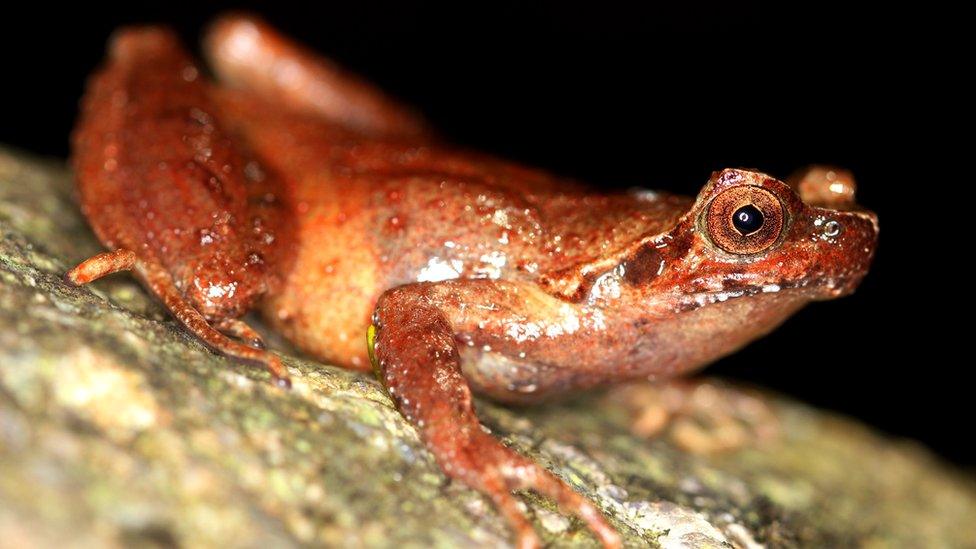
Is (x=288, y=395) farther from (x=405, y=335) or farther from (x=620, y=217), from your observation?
(x=620, y=217)

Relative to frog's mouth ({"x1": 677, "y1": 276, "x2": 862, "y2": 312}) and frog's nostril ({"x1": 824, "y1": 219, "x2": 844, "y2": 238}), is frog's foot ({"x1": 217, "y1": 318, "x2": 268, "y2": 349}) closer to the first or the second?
frog's mouth ({"x1": 677, "y1": 276, "x2": 862, "y2": 312})

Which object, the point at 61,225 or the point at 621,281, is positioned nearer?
the point at 621,281

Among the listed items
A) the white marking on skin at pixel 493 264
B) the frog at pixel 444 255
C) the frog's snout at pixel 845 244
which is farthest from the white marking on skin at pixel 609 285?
the frog's snout at pixel 845 244

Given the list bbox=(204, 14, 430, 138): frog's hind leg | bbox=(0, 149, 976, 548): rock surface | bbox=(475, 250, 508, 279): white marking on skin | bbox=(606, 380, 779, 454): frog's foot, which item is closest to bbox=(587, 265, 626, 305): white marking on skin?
bbox=(475, 250, 508, 279): white marking on skin

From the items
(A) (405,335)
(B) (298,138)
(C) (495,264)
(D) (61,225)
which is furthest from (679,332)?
(D) (61,225)

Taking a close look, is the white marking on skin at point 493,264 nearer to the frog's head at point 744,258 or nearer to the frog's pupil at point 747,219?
the frog's head at point 744,258

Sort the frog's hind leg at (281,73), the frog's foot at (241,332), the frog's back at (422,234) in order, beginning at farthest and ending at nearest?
the frog's hind leg at (281,73) < the frog's back at (422,234) < the frog's foot at (241,332)

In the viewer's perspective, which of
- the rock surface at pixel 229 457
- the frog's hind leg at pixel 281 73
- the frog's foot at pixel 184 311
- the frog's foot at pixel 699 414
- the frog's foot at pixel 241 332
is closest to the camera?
the rock surface at pixel 229 457
